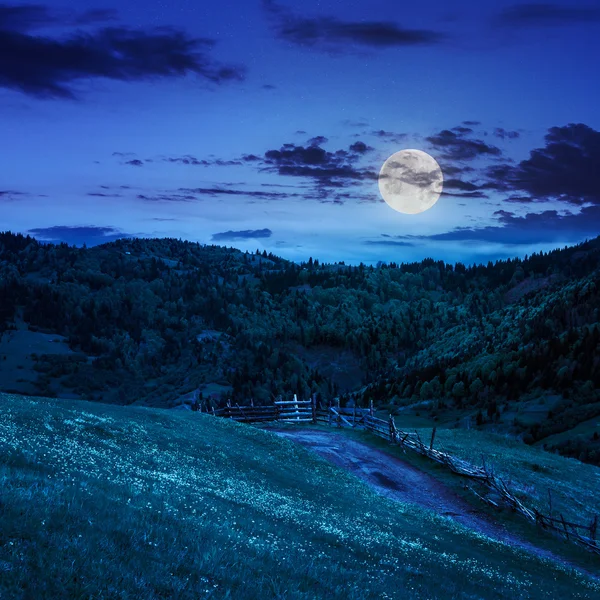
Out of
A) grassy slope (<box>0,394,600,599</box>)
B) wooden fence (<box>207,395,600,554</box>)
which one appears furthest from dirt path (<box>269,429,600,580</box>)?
grassy slope (<box>0,394,600,599</box>)

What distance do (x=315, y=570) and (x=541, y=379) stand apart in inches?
5229

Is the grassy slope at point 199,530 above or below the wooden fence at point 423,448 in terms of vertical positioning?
above

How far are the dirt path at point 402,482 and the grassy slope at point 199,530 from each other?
501 centimetres

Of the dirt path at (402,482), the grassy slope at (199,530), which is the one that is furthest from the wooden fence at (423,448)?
the grassy slope at (199,530)

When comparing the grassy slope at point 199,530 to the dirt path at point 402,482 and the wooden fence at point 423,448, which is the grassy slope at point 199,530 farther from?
the wooden fence at point 423,448

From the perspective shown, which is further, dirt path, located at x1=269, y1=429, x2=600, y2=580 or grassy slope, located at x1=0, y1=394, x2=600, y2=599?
dirt path, located at x1=269, y1=429, x2=600, y2=580

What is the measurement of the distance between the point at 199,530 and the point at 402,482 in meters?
33.0

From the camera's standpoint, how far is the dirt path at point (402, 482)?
34850 mm

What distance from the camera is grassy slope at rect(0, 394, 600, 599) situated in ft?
28.1

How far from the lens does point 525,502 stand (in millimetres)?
40312

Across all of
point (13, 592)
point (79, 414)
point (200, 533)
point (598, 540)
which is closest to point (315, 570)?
point (200, 533)

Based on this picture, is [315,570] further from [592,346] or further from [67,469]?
[592,346]

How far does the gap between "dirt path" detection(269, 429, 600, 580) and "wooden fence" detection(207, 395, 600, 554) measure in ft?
7.50

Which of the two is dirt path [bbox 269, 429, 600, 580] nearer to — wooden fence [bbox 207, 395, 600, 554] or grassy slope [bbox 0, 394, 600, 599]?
wooden fence [bbox 207, 395, 600, 554]
